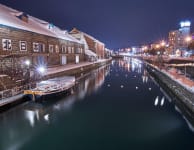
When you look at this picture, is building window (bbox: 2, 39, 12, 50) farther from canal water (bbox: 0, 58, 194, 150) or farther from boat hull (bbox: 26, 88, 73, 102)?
canal water (bbox: 0, 58, 194, 150)

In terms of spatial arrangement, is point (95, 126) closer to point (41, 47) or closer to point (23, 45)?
point (23, 45)

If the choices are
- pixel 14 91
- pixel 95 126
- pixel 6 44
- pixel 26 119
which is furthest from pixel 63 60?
pixel 95 126

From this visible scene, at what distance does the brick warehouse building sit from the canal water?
613 cm

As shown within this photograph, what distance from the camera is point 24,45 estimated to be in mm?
23094

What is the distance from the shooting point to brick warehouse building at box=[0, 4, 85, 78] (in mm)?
19188

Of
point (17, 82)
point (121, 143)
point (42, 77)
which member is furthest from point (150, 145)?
point (42, 77)

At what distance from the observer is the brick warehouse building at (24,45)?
19188 millimetres

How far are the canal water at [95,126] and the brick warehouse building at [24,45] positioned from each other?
613 cm

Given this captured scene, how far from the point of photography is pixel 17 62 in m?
20.4

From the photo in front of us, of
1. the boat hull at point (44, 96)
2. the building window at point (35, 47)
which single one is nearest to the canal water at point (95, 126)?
the boat hull at point (44, 96)

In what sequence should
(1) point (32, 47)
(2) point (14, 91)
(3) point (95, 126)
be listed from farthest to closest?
(1) point (32, 47) < (2) point (14, 91) < (3) point (95, 126)

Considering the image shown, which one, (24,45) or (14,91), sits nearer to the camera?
(14,91)

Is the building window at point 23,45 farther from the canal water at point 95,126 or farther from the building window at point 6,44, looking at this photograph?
the canal water at point 95,126

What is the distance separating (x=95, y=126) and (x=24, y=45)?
1569 cm
